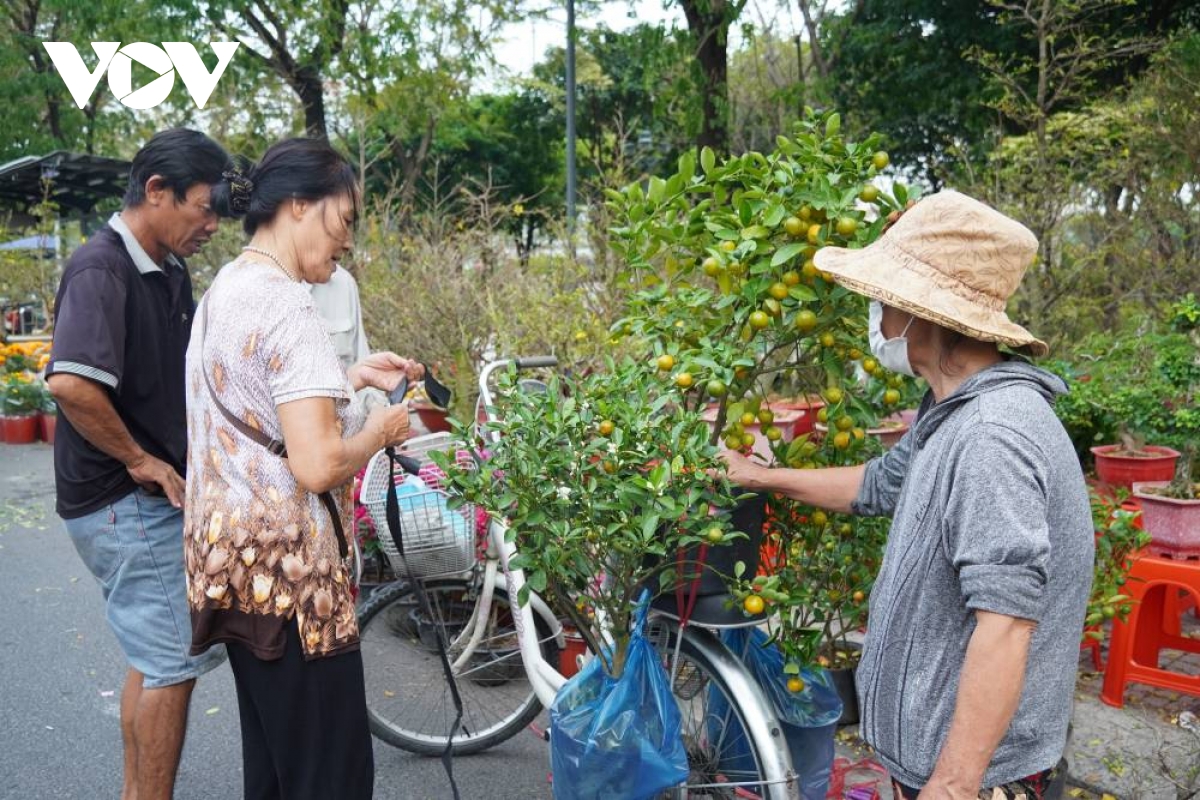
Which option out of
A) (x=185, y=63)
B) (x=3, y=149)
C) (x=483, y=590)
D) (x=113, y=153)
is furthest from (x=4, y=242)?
(x=483, y=590)

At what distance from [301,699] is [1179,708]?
332 centimetres

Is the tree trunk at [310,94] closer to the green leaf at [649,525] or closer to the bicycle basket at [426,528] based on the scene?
the bicycle basket at [426,528]

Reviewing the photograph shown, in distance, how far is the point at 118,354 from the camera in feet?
8.79

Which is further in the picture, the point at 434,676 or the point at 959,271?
the point at 434,676

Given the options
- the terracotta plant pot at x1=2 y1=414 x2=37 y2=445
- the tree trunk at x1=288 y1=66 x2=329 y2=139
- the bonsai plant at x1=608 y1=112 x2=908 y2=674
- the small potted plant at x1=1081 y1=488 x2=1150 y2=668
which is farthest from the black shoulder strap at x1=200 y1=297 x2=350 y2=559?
the tree trunk at x1=288 y1=66 x2=329 y2=139

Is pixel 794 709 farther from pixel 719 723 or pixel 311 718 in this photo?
pixel 311 718

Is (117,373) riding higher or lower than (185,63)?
lower

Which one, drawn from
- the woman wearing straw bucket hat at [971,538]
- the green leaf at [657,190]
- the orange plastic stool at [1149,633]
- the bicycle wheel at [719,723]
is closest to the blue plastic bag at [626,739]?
the bicycle wheel at [719,723]

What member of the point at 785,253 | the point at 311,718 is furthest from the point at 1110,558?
the point at 311,718

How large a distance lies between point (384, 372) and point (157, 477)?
0.69 metres

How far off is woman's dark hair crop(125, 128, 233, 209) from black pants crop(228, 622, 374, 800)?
1.25m

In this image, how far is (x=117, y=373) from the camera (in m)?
2.66

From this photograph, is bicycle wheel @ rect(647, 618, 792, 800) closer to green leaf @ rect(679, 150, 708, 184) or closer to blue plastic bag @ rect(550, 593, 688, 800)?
blue plastic bag @ rect(550, 593, 688, 800)

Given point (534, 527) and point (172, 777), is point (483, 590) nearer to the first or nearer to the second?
point (172, 777)
